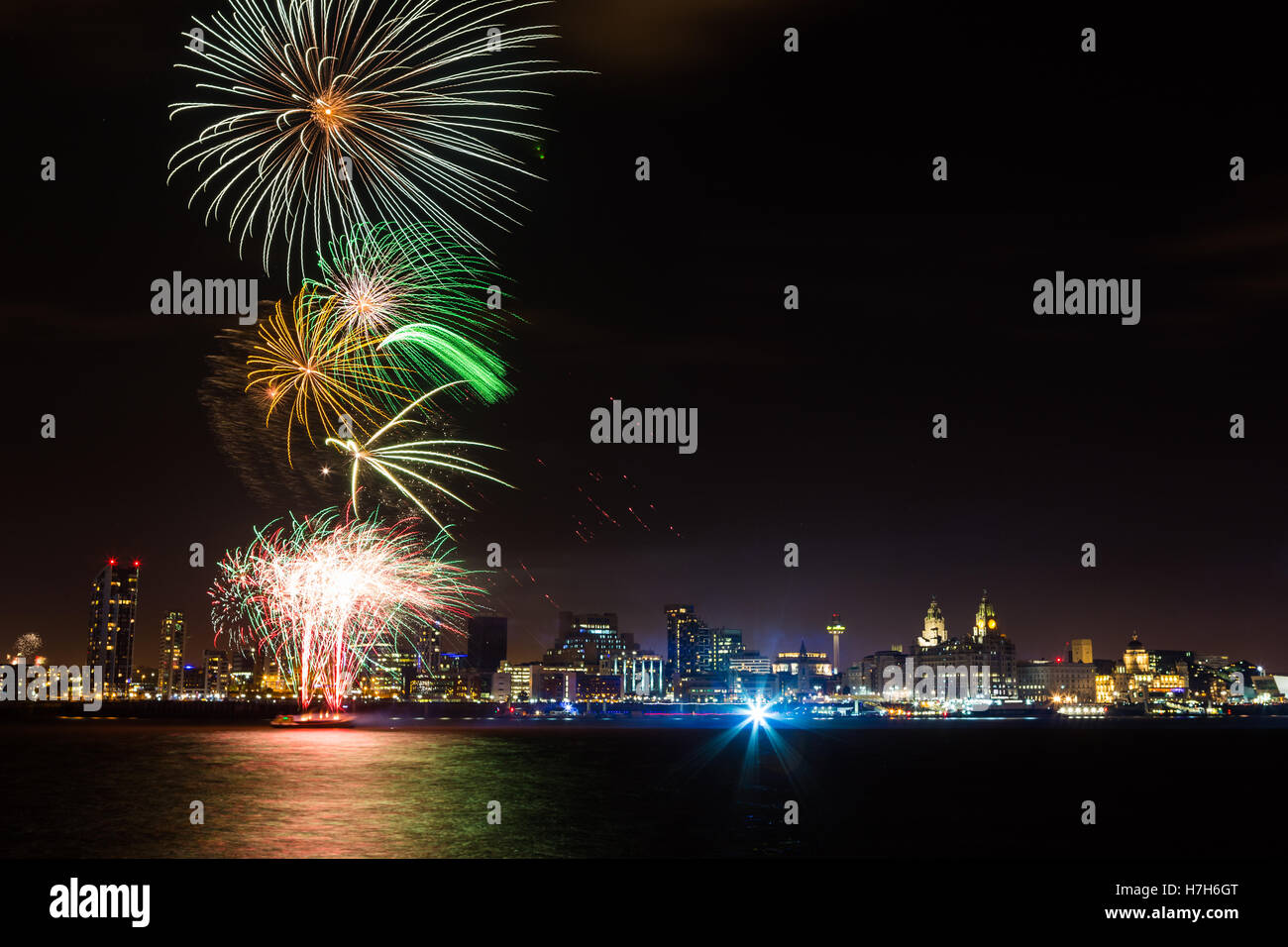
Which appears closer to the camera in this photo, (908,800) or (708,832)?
(708,832)

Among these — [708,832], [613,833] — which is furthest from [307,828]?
[708,832]

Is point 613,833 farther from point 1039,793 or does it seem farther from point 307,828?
point 1039,793

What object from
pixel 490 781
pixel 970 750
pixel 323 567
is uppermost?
pixel 323 567
